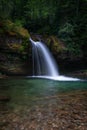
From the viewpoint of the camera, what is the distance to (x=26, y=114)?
7.85 m

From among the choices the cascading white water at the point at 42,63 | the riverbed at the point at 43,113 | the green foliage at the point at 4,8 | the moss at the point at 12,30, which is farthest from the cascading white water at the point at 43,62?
the riverbed at the point at 43,113

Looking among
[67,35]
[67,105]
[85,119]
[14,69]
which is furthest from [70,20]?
[85,119]

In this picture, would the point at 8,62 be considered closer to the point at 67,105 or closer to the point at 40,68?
the point at 40,68

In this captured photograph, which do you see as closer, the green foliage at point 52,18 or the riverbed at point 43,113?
the riverbed at point 43,113

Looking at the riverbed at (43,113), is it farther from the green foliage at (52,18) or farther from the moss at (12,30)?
the green foliage at (52,18)

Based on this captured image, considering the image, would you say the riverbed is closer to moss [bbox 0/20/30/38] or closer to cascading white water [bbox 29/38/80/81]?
moss [bbox 0/20/30/38]

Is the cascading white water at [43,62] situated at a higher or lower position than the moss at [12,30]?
lower

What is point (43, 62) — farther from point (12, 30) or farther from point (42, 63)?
point (12, 30)

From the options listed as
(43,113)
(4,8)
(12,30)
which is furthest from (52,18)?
(43,113)

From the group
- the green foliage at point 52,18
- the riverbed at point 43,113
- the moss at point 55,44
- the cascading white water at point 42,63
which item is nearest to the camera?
the riverbed at point 43,113

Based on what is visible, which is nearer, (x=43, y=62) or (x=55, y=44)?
(x=43, y=62)

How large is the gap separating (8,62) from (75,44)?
306 inches

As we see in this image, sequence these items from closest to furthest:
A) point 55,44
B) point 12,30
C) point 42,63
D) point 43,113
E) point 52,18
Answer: point 43,113 < point 12,30 < point 42,63 < point 55,44 < point 52,18

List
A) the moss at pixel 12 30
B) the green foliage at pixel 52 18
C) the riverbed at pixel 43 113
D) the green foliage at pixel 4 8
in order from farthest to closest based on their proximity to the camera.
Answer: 1. the green foliage at pixel 52 18
2. the green foliage at pixel 4 8
3. the moss at pixel 12 30
4. the riverbed at pixel 43 113
